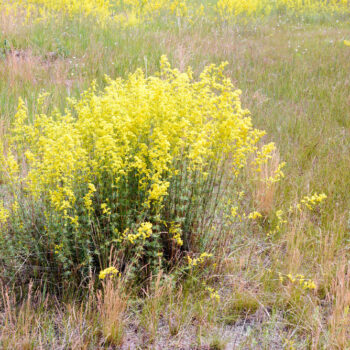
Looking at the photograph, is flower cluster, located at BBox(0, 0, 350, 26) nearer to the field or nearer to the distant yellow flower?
the field

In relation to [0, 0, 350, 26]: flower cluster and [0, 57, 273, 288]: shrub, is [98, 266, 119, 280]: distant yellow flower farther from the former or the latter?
[0, 0, 350, 26]: flower cluster

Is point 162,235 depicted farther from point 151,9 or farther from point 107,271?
point 151,9

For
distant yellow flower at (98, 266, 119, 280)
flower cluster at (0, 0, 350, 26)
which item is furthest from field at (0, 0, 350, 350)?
flower cluster at (0, 0, 350, 26)

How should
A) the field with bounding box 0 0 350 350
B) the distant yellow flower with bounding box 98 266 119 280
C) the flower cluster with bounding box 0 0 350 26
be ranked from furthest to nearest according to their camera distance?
the flower cluster with bounding box 0 0 350 26 → the field with bounding box 0 0 350 350 → the distant yellow flower with bounding box 98 266 119 280

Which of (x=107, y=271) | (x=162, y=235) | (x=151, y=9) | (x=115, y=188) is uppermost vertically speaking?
(x=151, y=9)

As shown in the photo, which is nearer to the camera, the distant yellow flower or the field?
the distant yellow flower

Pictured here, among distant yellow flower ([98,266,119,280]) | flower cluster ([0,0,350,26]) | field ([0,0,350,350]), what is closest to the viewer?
distant yellow flower ([98,266,119,280])

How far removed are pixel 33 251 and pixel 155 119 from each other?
1.20m

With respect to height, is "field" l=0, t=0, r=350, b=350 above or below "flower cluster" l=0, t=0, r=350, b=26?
below

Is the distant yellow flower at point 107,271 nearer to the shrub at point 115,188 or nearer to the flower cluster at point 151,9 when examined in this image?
the shrub at point 115,188

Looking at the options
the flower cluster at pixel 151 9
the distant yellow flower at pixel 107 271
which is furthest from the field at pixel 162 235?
the flower cluster at pixel 151 9

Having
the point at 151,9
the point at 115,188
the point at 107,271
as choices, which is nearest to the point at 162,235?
the point at 115,188

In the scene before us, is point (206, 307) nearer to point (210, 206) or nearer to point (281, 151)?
point (210, 206)

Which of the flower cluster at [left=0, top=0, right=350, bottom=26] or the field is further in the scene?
the flower cluster at [left=0, top=0, right=350, bottom=26]
